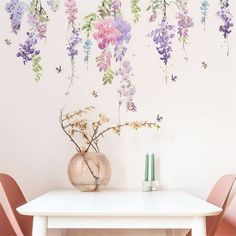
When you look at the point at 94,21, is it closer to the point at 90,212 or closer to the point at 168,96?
the point at 168,96

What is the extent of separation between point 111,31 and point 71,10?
0.81ft

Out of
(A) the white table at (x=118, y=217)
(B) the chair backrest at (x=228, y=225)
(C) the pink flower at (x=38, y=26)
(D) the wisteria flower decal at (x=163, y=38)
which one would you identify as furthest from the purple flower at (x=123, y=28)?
(A) the white table at (x=118, y=217)

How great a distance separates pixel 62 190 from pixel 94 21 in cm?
91

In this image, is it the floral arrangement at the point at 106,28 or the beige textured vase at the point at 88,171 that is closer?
the beige textured vase at the point at 88,171

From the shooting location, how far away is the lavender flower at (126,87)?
2.27 metres

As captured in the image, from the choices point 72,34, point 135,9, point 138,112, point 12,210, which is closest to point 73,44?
point 72,34

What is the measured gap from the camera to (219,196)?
1988 mm

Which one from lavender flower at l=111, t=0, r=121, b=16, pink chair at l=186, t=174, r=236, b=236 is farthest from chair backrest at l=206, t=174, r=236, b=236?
lavender flower at l=111, t=0, r=121, b=16

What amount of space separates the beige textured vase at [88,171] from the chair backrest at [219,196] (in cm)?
52

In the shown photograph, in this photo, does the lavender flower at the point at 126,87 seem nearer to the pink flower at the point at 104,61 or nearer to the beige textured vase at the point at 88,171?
the pink flower at the point at 104,61

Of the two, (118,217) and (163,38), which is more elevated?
(163,38)

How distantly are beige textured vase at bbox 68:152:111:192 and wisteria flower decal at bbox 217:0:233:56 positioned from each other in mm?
959

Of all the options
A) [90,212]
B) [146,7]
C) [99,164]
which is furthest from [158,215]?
[146,7]

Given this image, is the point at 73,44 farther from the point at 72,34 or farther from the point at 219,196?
the point at 219,196
